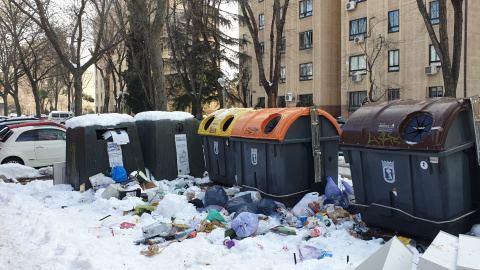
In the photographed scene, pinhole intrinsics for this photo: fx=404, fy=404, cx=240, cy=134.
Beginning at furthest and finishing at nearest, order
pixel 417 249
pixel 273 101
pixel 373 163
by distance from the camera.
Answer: pixel 273 101 → pixel 373 163 → pixel 417 249

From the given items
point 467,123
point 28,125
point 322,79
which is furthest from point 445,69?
point 322,79

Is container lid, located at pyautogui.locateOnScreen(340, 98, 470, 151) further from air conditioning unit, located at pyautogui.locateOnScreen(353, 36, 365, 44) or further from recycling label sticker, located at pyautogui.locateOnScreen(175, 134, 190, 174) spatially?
air conditioning unit, located at pyautogui.locateOnScreen(353, 36, 365, 44)

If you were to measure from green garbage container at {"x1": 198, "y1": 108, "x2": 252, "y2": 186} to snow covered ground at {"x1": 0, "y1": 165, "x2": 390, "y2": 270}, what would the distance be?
68.0 inches

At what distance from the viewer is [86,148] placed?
24.5 ft

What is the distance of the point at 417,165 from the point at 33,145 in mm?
10201

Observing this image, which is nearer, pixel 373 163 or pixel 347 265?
pixel 347 265

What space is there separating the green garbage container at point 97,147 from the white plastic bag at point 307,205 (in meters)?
3.70

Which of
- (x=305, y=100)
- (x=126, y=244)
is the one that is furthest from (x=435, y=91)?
(x=126, y=244)

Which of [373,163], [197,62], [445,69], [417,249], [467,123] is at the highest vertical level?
[197,62]

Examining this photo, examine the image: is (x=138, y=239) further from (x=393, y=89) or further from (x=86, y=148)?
(x=393, y=89)

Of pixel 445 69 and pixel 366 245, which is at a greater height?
pixel 445 69

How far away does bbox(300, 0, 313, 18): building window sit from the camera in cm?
3138

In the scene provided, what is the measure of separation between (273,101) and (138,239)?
503 inches

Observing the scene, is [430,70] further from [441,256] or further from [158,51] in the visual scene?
[441,256]
